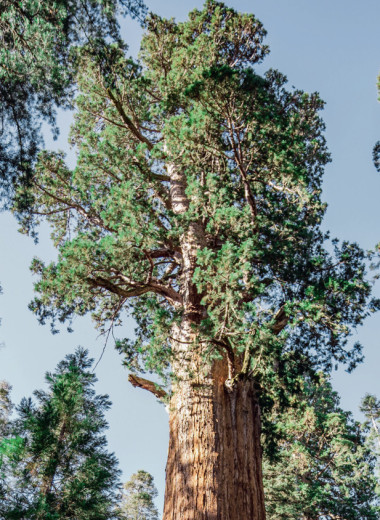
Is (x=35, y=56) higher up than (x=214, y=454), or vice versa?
(x=35, y=56)

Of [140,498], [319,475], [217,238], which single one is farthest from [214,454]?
[140,498]

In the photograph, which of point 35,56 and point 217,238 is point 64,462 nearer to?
point 217,238

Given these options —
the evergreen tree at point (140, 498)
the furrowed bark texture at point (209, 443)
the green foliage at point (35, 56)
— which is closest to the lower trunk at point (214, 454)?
the furrowed bark texture at point (209, 443)

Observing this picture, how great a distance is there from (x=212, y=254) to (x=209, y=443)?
217cm

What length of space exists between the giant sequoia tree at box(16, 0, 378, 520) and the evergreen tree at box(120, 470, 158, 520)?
1700 cm

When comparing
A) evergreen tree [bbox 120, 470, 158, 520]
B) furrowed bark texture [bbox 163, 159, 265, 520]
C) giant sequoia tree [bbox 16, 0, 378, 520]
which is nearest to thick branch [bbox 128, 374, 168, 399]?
giant sequoia tree [bbox 16, 0, 378, 520]

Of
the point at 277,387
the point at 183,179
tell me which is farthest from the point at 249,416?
the point at 183,179

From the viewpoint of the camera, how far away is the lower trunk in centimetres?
383

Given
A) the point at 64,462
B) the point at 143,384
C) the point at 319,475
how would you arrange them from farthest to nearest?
A: 1. the point at 319,475
2. the point at 64,462
3. the point at 143,384

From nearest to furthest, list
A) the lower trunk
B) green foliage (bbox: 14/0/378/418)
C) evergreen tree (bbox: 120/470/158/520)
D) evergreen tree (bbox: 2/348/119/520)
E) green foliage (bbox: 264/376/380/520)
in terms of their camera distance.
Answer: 1. the lower trunk
2. green foliage (bbox: 14/0/378/418)
3. evergreen tree (bbox: 2/348/119/520)
4. green foliage (bbox: 264/376/380/520)
5. evergreen tree (bbox: 120/470/158/520)

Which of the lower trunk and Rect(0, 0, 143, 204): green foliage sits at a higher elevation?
Rect(0, 0, 143, 204): green foliage

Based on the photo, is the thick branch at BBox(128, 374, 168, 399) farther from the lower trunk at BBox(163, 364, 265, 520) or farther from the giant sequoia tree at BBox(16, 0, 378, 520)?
the lower trunk at BBox(163, 364, 265, 520)

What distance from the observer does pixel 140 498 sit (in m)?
20.6

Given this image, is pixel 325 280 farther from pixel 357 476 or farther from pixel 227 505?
pixel 357 476
